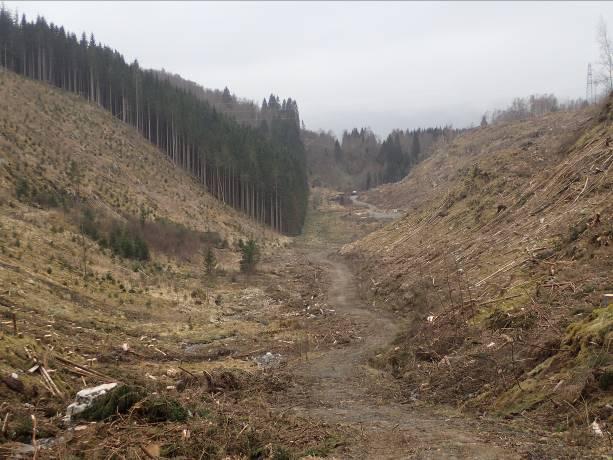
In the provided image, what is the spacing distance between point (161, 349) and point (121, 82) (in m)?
79.6

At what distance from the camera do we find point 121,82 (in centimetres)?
8506

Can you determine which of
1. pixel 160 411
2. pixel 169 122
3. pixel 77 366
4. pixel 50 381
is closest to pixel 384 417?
pixel 160 411

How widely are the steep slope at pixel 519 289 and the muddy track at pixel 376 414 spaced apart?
1005mm

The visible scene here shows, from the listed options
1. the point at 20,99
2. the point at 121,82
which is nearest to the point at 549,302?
the point at 20,99

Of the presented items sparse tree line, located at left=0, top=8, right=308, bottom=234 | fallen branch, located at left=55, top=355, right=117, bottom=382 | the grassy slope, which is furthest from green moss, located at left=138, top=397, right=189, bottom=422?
sparse tree line, located at left=0, top=8, right=308, bottom=234

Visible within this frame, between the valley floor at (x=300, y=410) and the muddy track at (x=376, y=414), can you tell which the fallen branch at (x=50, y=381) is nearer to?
the valley floor at (x=300, y=410)

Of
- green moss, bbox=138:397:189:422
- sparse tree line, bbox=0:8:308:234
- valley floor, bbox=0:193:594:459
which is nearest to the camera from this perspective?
valley floor, bbox=0:193:594:459

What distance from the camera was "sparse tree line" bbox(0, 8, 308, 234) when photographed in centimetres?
8088

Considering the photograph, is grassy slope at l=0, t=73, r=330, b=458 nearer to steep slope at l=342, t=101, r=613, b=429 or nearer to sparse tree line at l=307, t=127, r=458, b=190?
steep slope at l=342, t=101, r=613, b=429

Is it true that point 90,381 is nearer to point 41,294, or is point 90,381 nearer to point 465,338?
point 41,294

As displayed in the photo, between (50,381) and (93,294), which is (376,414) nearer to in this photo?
(50,381)

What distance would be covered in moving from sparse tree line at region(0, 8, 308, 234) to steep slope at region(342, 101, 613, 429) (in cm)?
4710

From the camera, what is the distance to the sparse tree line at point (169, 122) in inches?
3184

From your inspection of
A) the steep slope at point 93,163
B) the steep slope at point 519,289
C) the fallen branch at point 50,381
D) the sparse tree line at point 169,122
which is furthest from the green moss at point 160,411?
the sparse tree line at point 169,122
